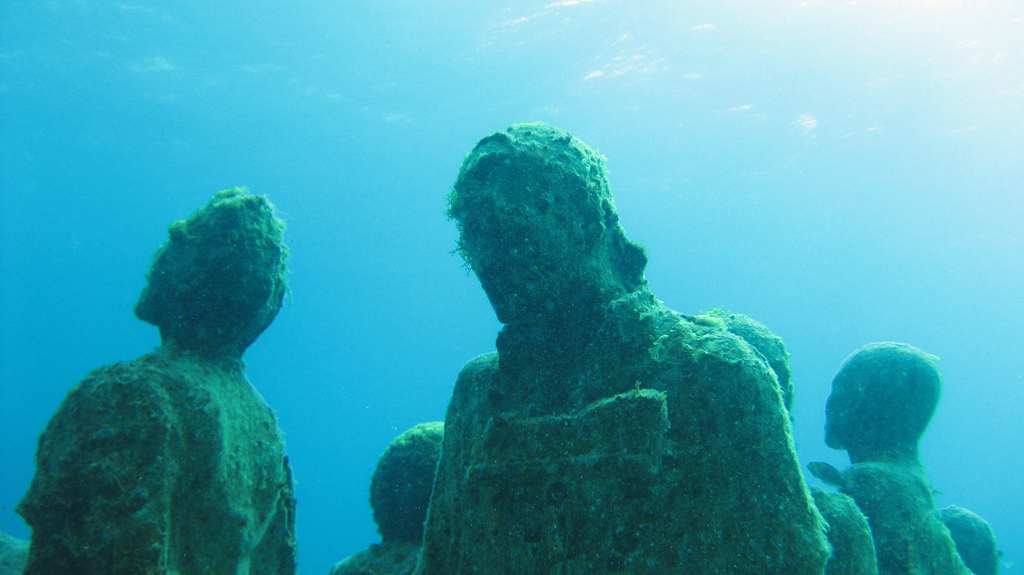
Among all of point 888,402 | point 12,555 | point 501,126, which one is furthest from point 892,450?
point 501,126

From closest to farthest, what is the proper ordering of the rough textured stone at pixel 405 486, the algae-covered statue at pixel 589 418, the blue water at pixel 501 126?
the algae-covered statue at pixel 589 418
the rough textured stone at pixel 405 486
the blue water at pixel 501 126

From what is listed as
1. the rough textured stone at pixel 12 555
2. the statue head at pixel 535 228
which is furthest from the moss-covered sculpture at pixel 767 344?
the rough textured stone at pixel 12 555

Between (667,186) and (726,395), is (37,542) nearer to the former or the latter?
(726,395)

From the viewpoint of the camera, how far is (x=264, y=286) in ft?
13.6

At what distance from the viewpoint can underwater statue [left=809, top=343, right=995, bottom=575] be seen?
4297 millimetres

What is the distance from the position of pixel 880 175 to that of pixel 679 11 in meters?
23.6

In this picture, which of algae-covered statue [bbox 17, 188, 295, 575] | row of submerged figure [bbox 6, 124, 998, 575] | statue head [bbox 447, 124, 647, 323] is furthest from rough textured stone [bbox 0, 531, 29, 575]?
statue head [bbox 447, 124, 647, 323]

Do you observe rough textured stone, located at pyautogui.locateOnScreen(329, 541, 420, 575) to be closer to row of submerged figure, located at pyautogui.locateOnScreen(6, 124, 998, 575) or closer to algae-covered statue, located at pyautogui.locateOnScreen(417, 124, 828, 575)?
row of submerged figure, located at pyautogui.locateOnScreen(6, 124, 998, 575)

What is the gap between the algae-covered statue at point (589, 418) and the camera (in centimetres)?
255

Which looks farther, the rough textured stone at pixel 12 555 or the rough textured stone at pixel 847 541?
the rough textured stone at pixel 12 555

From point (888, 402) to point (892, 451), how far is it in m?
0.49

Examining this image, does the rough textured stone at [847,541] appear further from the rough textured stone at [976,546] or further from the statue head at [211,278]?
the statue head at [211,278]

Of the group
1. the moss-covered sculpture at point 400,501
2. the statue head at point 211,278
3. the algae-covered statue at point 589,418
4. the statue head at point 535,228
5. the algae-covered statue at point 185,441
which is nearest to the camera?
the algae-covered statue at point 589,418

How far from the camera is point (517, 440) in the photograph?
2.93 meters
